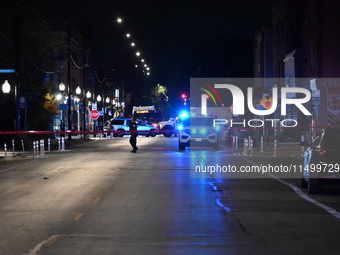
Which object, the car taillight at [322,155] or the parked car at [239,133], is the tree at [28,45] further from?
the car taillight at [322,155]

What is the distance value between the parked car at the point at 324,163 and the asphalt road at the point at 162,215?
370mm

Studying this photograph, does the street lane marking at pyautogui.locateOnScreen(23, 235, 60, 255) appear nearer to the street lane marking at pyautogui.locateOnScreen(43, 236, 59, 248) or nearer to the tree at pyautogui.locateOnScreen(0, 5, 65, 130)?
the street lane marking at pyautogui.locateOnScreen(43, 236, 59, 248)

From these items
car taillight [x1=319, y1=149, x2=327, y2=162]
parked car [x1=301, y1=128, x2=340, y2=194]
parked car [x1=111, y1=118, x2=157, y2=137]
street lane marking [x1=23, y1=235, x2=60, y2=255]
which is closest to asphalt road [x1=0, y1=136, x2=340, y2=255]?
street lane marking [x1=23, y1=235, x2=60, y2=255]

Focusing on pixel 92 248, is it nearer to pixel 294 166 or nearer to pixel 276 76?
pixel 294 166

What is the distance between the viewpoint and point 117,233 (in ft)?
33.2

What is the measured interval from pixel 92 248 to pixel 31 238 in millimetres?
1285

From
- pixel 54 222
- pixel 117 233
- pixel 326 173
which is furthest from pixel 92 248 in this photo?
pixel 326 173

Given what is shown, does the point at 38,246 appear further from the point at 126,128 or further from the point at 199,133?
the point at 126,128

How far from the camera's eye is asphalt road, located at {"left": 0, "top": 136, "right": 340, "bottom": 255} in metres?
9.15

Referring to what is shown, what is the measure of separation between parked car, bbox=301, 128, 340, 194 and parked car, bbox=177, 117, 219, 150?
70.5 ft

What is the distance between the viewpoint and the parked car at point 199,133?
123 ft

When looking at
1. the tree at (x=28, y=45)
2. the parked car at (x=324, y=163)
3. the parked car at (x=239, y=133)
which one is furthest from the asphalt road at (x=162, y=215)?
the parked car at (x=239, y=133)

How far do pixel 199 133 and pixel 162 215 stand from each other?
25784 millimetres

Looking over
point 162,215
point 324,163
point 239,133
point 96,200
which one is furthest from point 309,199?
point 239,133
